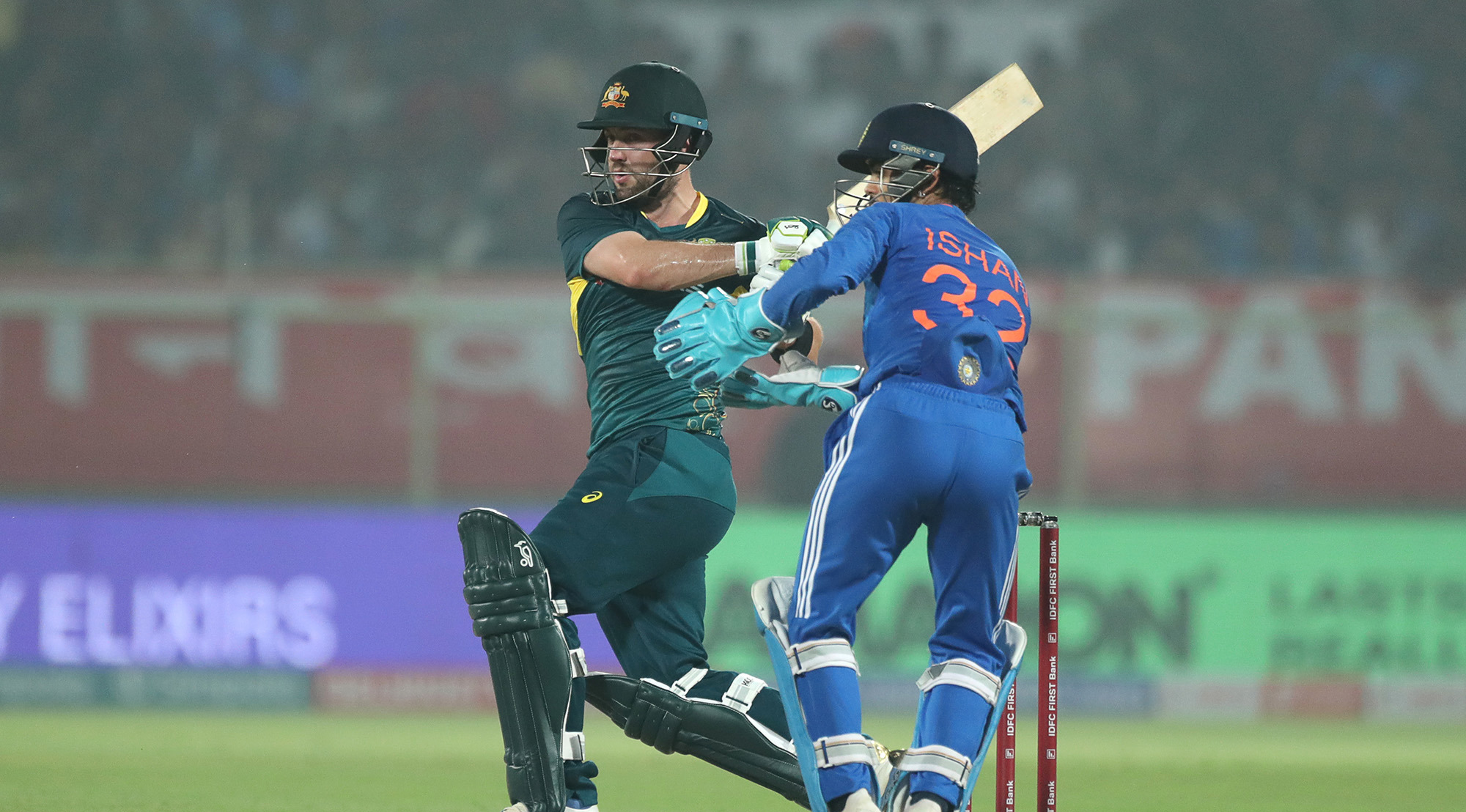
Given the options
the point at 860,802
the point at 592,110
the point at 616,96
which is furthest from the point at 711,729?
the point at 592,110

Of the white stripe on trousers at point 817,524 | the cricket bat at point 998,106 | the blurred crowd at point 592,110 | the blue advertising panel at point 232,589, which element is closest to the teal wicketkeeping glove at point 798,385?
the white stripe on trousers at point 817,524

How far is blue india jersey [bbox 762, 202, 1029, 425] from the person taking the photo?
3.27 meters

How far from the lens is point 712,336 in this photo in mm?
3434

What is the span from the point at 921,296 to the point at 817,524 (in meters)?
0.53

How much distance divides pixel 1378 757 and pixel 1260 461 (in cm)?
223

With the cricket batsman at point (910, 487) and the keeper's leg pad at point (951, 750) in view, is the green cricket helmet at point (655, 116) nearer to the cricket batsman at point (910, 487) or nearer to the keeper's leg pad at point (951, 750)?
the cricket batsman at point (910, 487)

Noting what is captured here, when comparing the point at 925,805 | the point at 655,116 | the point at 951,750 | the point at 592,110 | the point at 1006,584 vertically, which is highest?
the point at 592,110

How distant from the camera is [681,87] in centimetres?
399

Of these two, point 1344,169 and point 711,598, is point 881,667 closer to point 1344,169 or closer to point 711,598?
point 711,598

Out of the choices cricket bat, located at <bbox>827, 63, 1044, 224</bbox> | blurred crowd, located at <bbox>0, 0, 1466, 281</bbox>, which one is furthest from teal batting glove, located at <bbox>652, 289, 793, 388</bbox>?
blurred crowd, located at <bbox>0, 0, 1466, 281</bbox>

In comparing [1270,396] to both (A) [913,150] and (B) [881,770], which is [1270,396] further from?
(B) [881,770]

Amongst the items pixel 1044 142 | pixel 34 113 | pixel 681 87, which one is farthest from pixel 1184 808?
pixel 34 113

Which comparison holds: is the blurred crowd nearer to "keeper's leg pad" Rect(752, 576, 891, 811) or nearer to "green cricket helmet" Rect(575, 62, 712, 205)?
"green cricket helmet" Rect(575, 62, 712, 205)

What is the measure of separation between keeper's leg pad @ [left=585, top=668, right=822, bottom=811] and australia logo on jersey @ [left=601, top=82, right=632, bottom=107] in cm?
143
